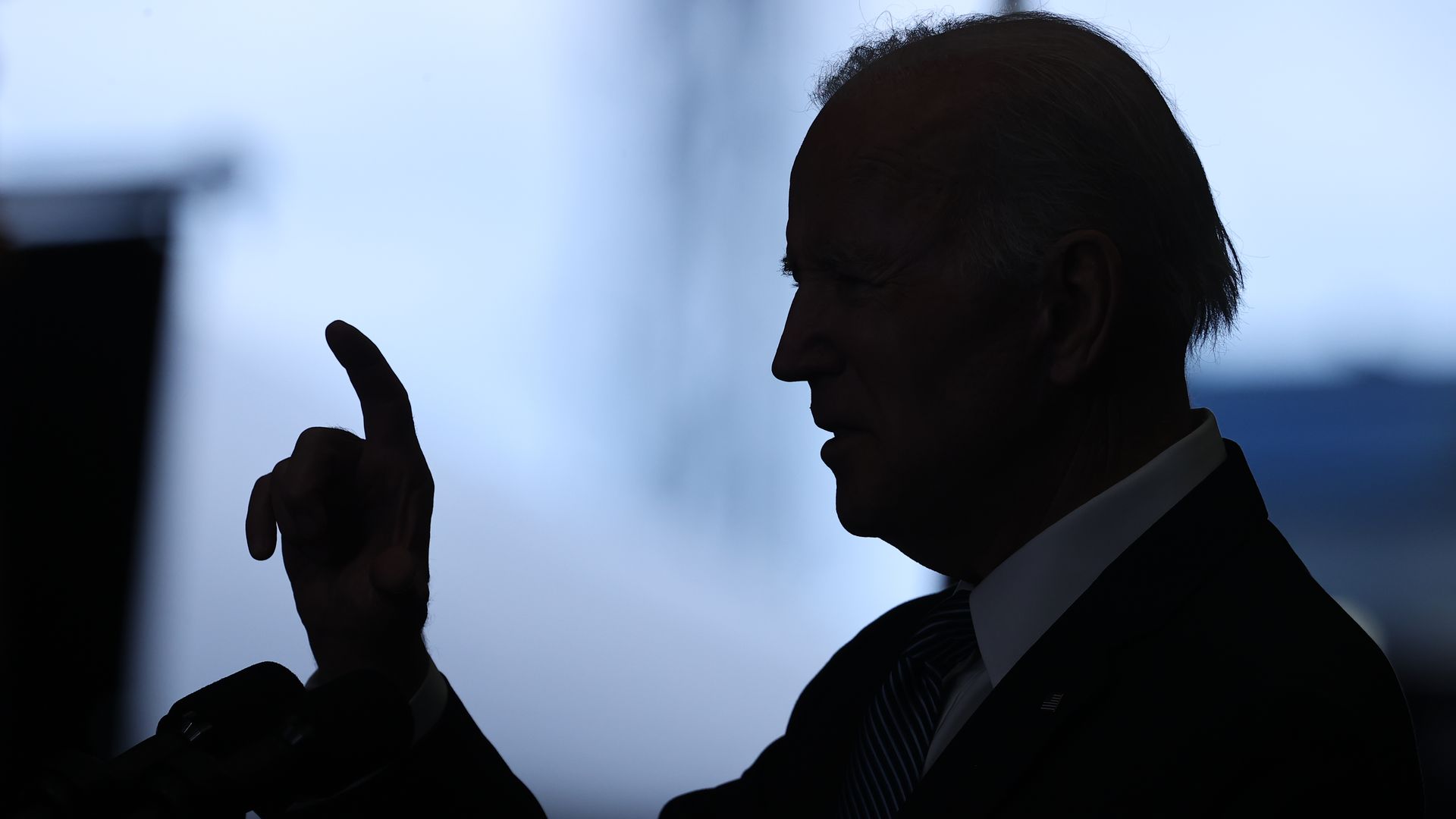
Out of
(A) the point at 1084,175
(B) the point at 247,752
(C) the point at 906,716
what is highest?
(A) the point at 1084,175

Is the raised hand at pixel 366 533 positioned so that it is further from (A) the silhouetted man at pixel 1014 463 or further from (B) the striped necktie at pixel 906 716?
(B) the striped necktie at pixel 906 716

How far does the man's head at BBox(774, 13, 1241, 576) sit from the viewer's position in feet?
2.86

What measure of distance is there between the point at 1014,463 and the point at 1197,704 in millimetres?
231

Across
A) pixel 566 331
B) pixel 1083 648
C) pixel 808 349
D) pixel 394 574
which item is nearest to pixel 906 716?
pixel 1083 648

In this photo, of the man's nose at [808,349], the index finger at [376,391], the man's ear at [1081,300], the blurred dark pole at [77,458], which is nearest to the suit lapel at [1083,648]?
the man's ear at [1081,300]

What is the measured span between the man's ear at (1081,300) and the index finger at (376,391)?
555 mm

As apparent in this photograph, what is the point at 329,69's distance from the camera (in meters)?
2.39

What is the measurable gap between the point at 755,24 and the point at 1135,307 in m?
1.76

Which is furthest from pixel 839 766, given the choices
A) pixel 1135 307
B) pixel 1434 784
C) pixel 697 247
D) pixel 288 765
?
pixel 1434 784

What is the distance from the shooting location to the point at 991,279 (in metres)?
0.87

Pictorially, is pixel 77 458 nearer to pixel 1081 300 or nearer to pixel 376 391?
pixel 376 391

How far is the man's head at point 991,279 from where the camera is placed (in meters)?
0.87

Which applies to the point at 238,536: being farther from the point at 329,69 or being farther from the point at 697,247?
the point at 697,247

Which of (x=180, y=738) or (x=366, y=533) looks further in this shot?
(x=366, y=533)
